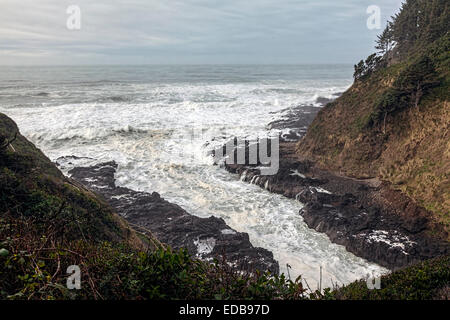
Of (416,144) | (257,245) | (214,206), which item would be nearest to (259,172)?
(214,206)

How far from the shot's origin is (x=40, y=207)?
292 inches

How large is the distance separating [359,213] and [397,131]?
6.06 meters

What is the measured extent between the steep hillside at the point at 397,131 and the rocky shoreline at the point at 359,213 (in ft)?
2.36

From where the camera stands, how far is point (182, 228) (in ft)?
40.3

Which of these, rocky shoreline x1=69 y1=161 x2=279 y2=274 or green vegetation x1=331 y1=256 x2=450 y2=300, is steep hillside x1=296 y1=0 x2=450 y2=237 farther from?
rocky shoreline x1=69 y1=161 x2=279 y2=274

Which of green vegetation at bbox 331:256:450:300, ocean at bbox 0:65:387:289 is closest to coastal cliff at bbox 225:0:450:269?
ocean at bbox 0:65:387:289

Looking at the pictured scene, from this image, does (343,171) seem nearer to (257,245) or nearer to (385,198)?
(385,198)

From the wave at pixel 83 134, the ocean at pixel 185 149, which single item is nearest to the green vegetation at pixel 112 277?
the ocean at pixel 185 149

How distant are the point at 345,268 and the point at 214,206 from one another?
6.66 meters

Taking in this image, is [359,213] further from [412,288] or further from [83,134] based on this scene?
[83,134]

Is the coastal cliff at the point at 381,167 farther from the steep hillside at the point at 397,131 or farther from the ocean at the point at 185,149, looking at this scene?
the ocean at the point at 185,149

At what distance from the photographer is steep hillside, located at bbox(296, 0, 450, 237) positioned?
13.4 m

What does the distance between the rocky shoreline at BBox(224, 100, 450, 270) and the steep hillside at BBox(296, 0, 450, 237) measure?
720 mm

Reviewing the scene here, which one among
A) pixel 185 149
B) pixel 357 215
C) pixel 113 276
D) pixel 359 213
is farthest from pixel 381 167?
pixel 113 276
